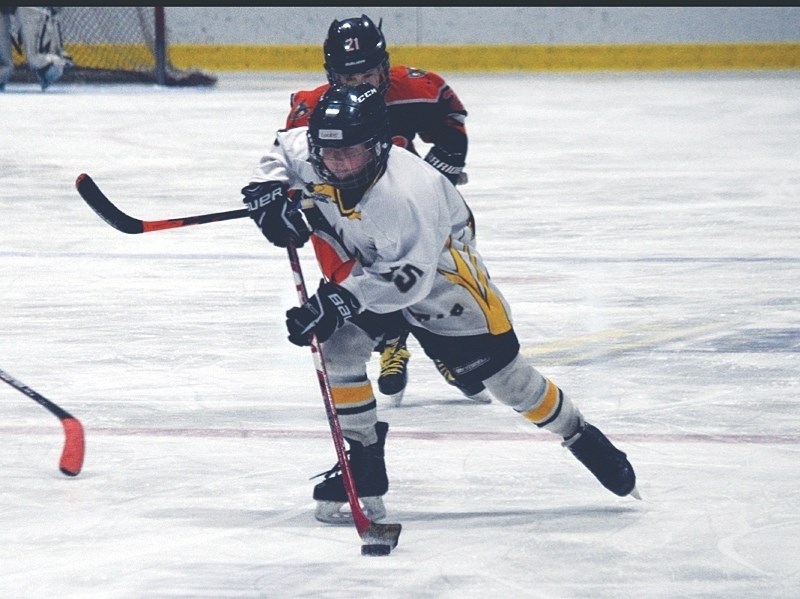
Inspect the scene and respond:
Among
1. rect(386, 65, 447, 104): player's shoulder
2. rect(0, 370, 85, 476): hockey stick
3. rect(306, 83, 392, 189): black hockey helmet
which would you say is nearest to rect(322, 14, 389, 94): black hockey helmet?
rect(386, 65, 447, 104): player's shoulder

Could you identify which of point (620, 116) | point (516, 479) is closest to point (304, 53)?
point (620, 116)

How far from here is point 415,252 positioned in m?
2.80

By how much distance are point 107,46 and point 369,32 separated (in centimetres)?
1140

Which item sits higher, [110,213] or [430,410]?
[110,213]

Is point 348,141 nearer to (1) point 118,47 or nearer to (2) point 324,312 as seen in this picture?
(2) point 324,312

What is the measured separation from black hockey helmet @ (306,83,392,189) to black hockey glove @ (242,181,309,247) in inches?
6.5

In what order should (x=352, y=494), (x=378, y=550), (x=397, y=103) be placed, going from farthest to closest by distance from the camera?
(x=397, y=103) < (x=352, y=494) < (x=378, y=550)

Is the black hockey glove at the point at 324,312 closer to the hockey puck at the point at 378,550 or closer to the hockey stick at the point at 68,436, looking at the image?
the hockey puck at the point at 378,550

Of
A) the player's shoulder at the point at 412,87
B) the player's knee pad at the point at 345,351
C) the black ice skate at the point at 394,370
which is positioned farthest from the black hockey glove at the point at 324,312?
the player's shoulder at the point at 412,87

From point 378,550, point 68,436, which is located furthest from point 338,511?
point 68,436

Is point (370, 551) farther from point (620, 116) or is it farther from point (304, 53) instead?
point (304, 53)

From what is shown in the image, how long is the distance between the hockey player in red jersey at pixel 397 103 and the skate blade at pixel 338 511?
537mm

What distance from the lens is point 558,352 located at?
445 cm

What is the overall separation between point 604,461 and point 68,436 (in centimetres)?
114
